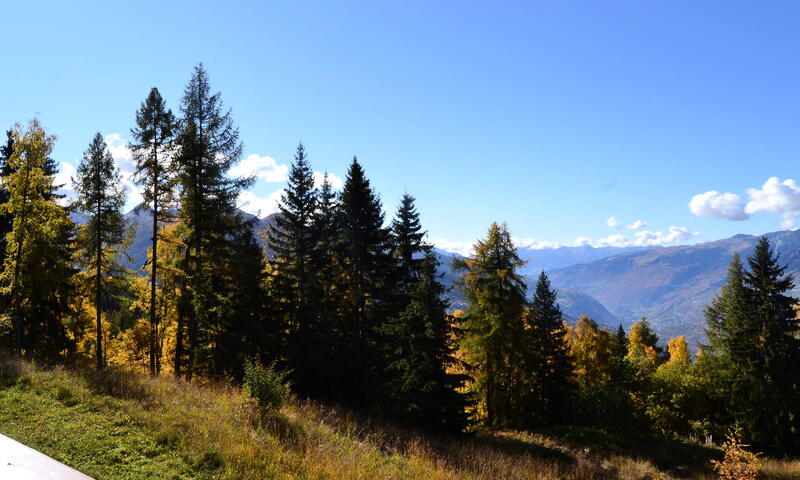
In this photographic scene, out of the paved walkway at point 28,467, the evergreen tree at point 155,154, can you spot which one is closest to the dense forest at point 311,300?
the evergreen tree at point 155,154

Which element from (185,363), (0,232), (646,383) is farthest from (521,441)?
(0,232)

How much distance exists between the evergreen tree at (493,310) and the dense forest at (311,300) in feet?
0.38

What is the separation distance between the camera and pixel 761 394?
95.7 ft

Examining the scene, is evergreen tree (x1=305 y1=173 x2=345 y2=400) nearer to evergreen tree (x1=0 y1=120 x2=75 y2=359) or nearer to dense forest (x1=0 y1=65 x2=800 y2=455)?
dense forest (x1=0 y1=65 x2=800 y2=455)

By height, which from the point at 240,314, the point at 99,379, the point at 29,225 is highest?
the point at 29,225

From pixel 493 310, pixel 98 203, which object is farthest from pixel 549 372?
pixel 98 203

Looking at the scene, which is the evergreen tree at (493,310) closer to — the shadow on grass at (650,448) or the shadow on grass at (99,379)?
the shadow on grass at (650,448)

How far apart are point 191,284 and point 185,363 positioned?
5667 millimetres

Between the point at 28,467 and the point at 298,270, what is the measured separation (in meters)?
22.6

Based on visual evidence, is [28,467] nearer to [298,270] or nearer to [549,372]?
[298,270]

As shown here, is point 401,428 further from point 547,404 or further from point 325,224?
point 547,404

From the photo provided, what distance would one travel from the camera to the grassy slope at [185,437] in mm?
7320

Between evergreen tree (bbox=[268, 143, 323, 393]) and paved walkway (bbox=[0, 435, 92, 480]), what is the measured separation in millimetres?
20907

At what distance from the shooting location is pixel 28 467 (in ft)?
7.02
